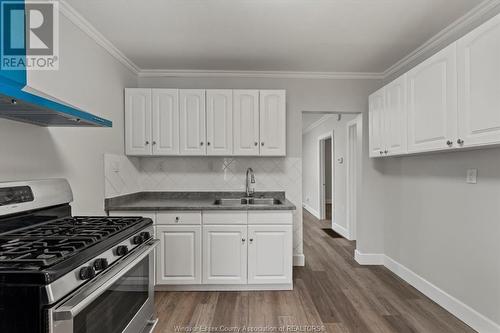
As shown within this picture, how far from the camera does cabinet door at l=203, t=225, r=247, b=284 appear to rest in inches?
113

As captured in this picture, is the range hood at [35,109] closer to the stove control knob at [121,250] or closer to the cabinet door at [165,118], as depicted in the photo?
the stove control knob at [121,250]

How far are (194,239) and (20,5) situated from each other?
2.26 m

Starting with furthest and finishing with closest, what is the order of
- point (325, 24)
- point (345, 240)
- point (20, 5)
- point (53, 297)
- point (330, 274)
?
point (345, 240)
point (330, 274)
point (325, 24)
point (20, 5)
point (53, 297)

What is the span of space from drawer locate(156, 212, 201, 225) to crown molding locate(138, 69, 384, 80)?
5.94ft

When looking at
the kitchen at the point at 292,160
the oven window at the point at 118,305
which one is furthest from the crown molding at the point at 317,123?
the oven window at the point at 118,305

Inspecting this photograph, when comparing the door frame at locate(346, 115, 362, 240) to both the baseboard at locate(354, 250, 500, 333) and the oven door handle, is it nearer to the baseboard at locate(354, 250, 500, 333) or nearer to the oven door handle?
the baseboard at locate(354, 250, 500, 333)

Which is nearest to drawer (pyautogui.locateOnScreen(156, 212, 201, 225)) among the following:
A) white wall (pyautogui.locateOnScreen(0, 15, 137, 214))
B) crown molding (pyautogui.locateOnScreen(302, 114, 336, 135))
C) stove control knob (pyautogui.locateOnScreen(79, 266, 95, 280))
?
white wall (pyautogui.locateOnScreen(0, 15, 137, 214))

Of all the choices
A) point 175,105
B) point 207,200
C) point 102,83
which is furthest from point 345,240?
point 102,83

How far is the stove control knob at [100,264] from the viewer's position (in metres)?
1.28

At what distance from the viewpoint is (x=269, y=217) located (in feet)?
9.45

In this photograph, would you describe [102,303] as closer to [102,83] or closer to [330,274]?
[102,83]

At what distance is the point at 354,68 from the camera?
11.5 feet

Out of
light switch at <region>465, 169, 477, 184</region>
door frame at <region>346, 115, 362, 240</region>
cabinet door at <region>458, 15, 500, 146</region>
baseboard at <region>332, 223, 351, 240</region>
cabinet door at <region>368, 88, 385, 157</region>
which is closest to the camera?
cabinet door at <region>458, 15, 500, 146</region>

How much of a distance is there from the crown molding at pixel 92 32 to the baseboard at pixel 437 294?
12.5ft
